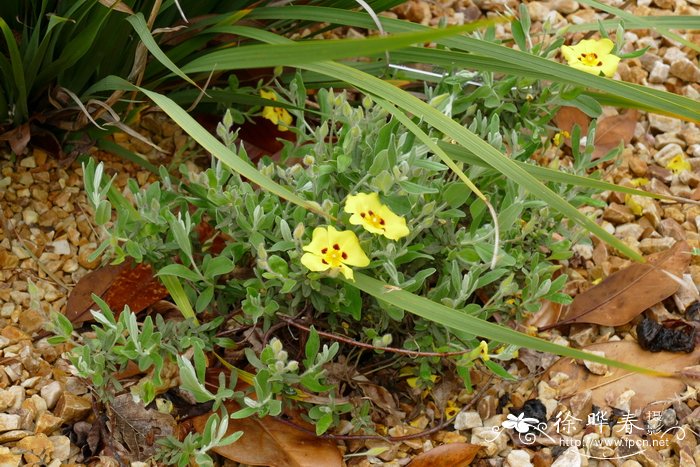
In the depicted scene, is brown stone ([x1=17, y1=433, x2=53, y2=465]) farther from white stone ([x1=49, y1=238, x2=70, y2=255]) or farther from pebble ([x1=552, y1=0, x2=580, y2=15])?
pebble ([x1=552, y1=0, x2=580, y2=15])

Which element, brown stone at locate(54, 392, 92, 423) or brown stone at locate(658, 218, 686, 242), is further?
brown stone at locate(658, 218, 686, 242)

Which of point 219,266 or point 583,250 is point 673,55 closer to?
point 583,250

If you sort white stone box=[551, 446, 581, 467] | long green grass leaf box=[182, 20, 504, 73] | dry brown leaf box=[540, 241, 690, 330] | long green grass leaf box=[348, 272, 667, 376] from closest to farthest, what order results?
long green grass leaf box=[182, 20, 504, 73]
long green grass leaf box=[348, 272, 667, 376]
white stone box=[551, 446, 581, 467]
dry brown leaf box=[540, 241, 690, 330]

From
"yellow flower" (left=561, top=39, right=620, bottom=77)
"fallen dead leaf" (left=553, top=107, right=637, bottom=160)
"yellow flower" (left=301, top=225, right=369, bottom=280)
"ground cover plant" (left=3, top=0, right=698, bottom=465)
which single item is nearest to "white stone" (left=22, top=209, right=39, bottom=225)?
"ground cover plant" (left=3, top=0, right=698, bottom=465)

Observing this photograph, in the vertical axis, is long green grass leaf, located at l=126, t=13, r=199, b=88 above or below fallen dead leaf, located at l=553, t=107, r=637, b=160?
above

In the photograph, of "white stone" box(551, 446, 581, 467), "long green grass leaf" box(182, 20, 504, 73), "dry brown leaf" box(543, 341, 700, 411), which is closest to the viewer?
"long green grass leaf" box(182, 20, 504, 73)

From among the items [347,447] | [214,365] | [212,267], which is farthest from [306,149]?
[347,447]
